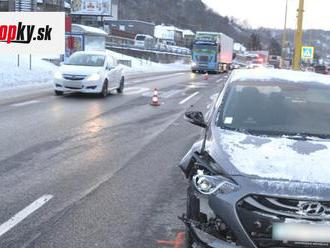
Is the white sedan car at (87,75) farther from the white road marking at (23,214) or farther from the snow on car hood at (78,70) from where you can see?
the white road marking at (23,214)

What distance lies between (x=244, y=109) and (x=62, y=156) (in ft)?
14.6

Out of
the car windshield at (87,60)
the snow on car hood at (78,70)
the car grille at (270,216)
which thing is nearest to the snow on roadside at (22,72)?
the car windshield at (87,60)

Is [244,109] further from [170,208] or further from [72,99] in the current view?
[72,99]

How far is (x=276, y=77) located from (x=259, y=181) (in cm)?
261

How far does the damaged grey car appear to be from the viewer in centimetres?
412

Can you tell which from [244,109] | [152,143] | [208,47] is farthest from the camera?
[208,47]

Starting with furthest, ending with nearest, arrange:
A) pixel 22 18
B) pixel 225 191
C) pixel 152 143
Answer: pixel 22 18
pixel 152 143
pixel 225 191

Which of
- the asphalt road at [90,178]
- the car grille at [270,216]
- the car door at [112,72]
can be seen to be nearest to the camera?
the car grille at [270,216]

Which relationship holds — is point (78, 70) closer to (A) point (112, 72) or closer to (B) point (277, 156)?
(A) point (112, 72)

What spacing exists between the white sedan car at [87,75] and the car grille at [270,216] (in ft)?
53.8

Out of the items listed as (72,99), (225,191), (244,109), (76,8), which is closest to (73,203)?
(244,109)

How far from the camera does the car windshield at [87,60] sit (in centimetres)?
2141

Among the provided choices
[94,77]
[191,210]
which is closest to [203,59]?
[94,77]

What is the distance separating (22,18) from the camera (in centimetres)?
3434
